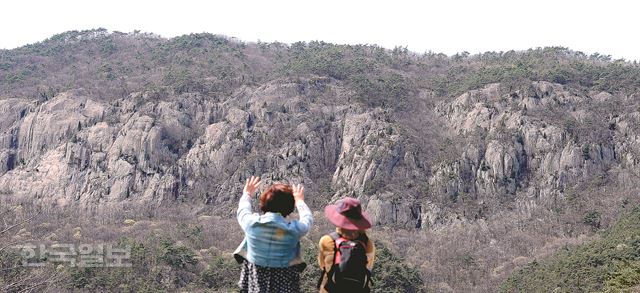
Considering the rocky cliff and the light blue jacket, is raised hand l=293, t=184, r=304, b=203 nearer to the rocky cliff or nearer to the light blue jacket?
the light blue jacket

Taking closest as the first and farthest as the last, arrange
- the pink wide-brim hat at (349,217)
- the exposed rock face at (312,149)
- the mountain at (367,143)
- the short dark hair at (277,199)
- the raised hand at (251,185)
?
1. the short dark hair at (277,199)
2. the pink wide-brim hat at (349,217)
3. the raised hand at (251,185)
4. the mountain at (367,143)
5. the exposed rock face at (312,149)

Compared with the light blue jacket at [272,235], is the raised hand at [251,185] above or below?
above

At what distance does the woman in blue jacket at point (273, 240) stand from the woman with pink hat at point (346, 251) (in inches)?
10.5

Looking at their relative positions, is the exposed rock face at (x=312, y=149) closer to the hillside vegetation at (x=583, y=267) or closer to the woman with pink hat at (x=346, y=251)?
the hillside vegetation at (x=583, y=267)

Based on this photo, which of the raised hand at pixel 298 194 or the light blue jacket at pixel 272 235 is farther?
the raised hand at pixel 298 194

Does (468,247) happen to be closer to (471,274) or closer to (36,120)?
(471,274)

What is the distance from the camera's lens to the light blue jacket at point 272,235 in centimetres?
617

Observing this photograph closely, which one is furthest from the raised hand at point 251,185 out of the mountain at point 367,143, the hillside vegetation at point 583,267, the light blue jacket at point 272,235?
the mountain at point 367,143

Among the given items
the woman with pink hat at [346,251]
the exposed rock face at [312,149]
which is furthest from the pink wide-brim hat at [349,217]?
the exposed rock face at [312,149]

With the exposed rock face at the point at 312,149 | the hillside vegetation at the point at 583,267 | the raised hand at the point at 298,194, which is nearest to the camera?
the raised hand at the point at 298,194

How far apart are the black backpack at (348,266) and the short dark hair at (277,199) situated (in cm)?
59

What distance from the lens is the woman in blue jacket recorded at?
616 cm

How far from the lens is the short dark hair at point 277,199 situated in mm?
6137

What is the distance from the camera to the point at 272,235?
620cm
